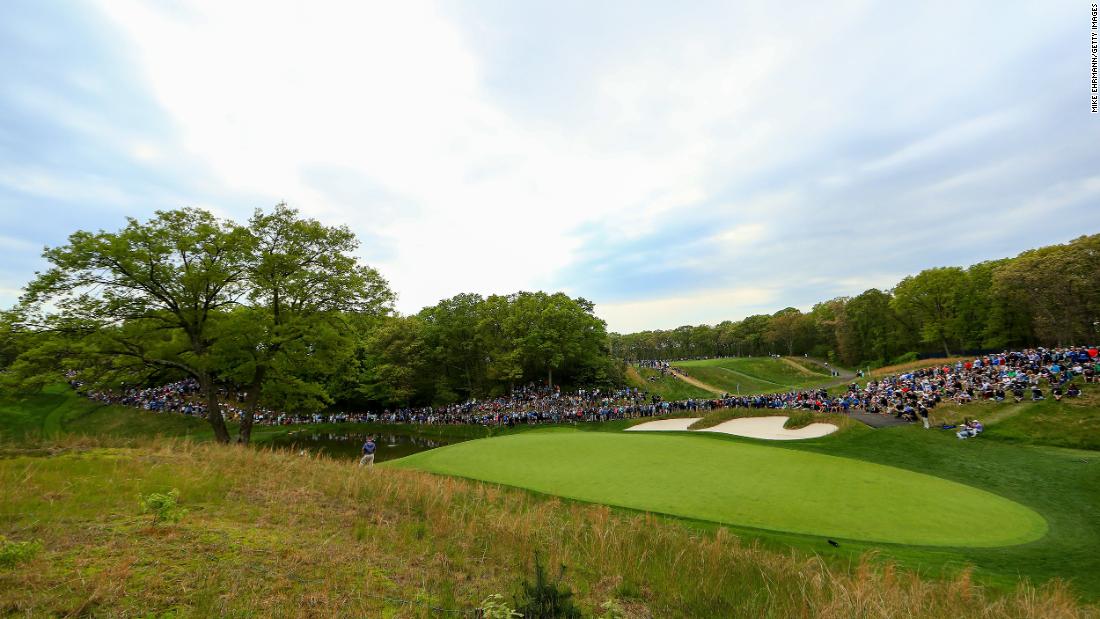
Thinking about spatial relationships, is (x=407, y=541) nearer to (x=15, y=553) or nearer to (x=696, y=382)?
(x=15, y=553)

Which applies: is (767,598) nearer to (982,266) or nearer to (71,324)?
(71,324)

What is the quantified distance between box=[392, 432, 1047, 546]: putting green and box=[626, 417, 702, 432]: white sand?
29.9ft

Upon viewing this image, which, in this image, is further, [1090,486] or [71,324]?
[71,324]

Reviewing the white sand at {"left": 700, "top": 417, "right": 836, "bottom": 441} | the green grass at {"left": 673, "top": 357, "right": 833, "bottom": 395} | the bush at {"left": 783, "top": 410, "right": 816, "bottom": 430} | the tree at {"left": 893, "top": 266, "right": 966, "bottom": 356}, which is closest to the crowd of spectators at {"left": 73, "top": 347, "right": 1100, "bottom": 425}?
the bush at {"left": 783, "top": 410, "right": 816, "bottom": 430}

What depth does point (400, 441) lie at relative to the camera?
1475 inches

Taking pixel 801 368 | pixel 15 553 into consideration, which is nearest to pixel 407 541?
pixel 15 553

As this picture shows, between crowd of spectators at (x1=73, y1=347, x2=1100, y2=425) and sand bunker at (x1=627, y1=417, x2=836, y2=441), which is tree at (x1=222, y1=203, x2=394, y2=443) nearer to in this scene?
crowd of spectators at (x1=73, y1=347, x2=1100, y2=425)

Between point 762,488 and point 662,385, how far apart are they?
148 ft

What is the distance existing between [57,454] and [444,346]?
4151cm

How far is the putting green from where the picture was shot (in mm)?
9820

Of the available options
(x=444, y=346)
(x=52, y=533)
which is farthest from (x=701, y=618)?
(x=444, y=346)

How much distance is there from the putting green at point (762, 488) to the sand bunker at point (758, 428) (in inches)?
163

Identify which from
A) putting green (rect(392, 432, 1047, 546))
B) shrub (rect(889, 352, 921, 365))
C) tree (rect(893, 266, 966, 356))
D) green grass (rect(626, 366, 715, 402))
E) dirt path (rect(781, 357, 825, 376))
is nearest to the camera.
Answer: putting green (rect(392, 432, 1047, 546))

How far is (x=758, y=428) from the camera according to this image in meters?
24.1
